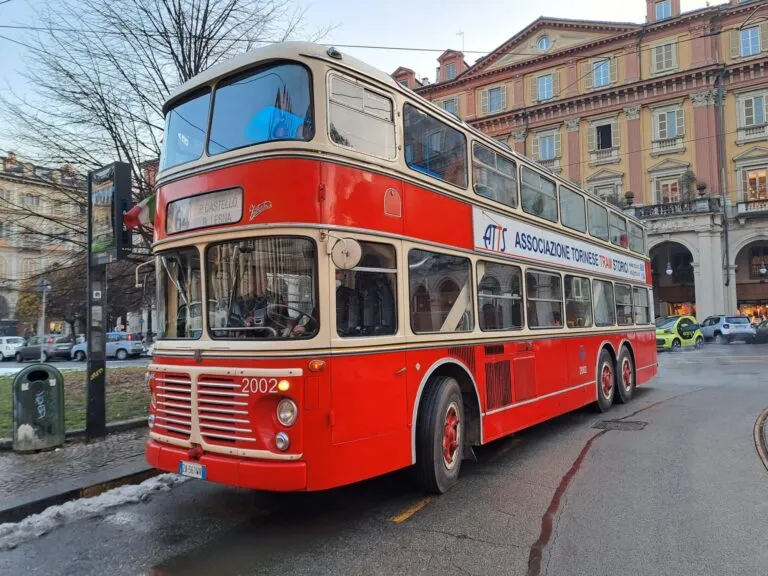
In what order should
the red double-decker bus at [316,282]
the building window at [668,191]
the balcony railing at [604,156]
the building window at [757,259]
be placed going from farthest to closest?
the balcony railing at [604,156] → the building window at [757,259] → the building window at [668,191] → the red double-decker bus at [316,282]

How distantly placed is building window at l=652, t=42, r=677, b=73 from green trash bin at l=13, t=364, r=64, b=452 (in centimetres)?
3965

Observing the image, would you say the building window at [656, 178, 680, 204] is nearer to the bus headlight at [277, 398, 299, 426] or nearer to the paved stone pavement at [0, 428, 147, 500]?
the paved stone pavement at [0, 428, 147, 500]

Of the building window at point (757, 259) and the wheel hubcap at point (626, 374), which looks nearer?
the wheel hubcap at point (626, 374)

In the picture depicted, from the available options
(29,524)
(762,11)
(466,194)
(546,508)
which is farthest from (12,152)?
(762,11)

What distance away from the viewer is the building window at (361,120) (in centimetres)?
484

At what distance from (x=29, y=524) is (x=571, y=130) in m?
40.8

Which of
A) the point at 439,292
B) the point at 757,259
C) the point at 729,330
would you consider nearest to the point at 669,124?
the point at 757,259

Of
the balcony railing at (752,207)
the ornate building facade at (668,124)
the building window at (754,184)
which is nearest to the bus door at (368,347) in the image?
the ornate building facade at (668,124)

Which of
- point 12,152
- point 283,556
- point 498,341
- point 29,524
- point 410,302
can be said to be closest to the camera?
point 283,556

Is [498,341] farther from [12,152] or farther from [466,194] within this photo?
[12,152]

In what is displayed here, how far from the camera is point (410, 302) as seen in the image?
5.36 metres

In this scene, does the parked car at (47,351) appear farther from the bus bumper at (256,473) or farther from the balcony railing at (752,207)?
the balcony railing at (752,207)

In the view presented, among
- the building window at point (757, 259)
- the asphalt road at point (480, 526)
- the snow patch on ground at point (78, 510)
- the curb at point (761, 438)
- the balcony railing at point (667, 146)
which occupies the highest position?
the balcony railing at point (667, 146)

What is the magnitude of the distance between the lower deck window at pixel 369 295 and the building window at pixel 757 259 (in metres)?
40.5
